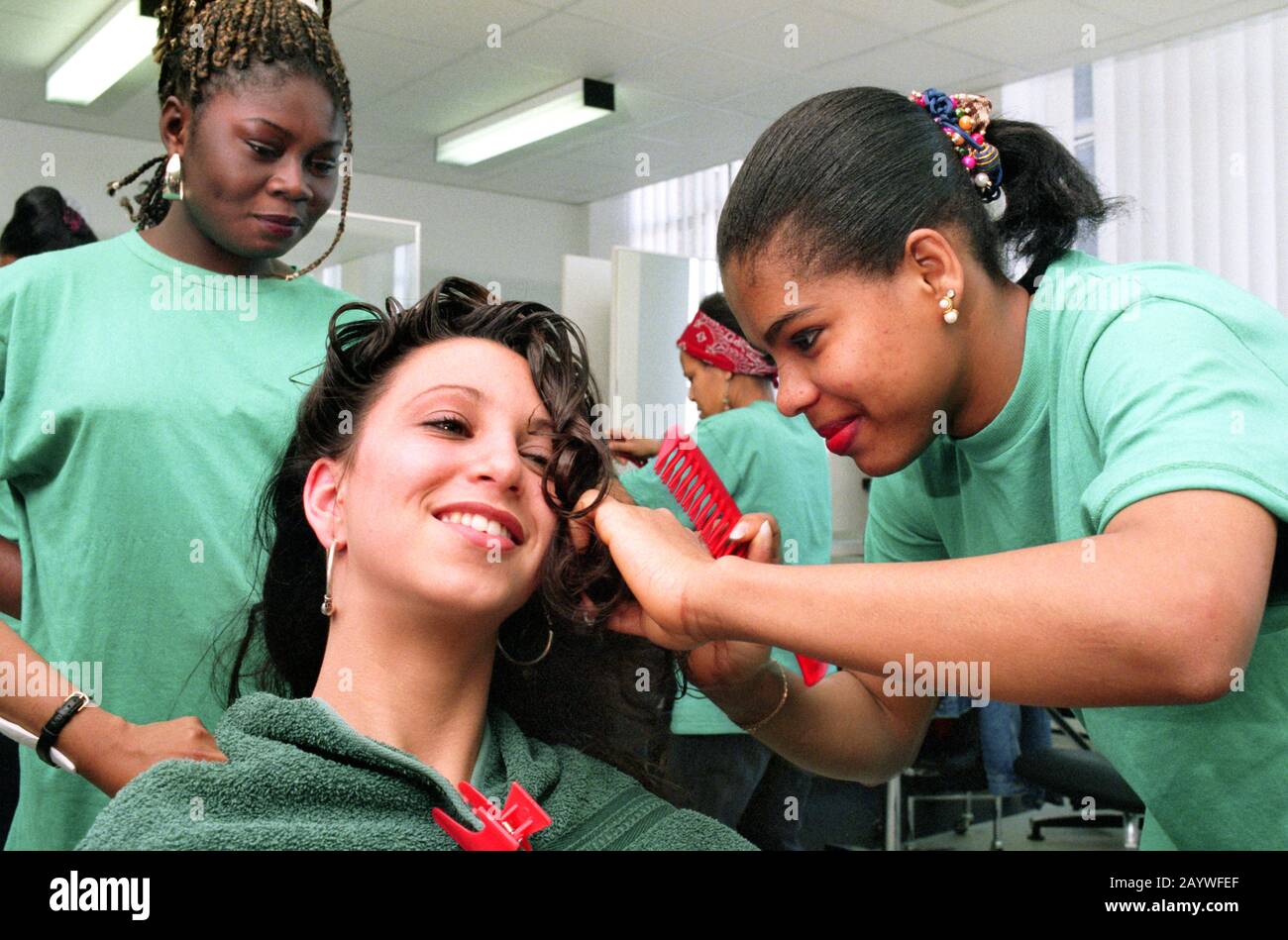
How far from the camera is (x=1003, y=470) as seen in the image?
122 cm

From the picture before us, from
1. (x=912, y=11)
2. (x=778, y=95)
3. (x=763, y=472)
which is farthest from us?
(x=778, y=95)

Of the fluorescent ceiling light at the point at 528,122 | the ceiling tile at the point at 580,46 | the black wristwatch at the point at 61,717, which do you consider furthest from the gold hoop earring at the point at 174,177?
the fluorescent ceiling light at the point at 528,122

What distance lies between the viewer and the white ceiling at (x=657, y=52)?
14.3 ft

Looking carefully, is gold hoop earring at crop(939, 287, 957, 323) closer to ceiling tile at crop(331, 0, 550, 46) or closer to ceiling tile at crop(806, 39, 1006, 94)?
ceiling tile at crop(331, 0, 550, 46)

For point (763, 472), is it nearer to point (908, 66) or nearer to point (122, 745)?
point (122, 745)

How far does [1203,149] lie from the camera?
4656mm

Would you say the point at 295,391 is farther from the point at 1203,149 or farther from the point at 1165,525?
the point at 1203,149

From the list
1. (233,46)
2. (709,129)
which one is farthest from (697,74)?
(233,46)

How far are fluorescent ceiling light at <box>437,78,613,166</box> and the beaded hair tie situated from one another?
4.13 meters

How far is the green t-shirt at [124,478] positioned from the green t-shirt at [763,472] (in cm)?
124

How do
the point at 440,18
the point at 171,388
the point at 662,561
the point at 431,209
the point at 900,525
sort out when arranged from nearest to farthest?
1. the point at 662,561
2. the point at 171,388
3. the point at 900,525
4. the point at 440,18
5. the point at 431,209

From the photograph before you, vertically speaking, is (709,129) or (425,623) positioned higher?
(709,129)

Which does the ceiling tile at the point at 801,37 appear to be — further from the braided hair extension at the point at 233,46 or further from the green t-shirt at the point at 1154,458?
the green t-shirt at the point at 1154,458

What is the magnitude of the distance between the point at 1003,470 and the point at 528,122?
4.72 metres
